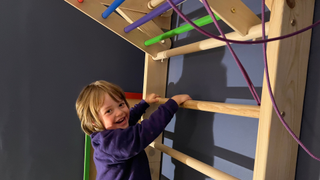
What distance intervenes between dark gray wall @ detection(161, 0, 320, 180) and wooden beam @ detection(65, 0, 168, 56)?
5.1 inches

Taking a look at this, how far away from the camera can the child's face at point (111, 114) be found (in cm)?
76

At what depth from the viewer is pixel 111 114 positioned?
77cm

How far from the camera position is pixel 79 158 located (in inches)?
46.3

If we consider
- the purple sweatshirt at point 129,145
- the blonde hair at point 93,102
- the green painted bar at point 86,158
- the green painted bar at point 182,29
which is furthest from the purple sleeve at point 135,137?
the green painted bar at point 86,158

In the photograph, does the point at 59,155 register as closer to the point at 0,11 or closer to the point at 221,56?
the point at 0,11

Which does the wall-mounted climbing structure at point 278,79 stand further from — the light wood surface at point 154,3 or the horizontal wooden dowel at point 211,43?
the light wood surface at point 154,3

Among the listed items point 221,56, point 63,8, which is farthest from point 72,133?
point 221,56

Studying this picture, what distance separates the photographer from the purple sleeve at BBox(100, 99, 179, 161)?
0.66 metres

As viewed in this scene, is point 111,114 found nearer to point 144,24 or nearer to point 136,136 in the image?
point 136,136

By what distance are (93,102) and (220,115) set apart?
45 cm

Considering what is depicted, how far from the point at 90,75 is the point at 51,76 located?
0.63 feet

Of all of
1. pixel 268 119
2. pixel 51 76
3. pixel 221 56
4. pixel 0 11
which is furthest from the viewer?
pixel 51 76

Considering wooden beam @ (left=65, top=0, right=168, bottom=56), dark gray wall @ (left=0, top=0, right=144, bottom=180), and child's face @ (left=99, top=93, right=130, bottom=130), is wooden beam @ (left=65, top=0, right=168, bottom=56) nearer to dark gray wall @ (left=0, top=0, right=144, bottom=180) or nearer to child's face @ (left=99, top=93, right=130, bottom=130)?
child's face @ (left=99, top=93, right=130, bottom=130)

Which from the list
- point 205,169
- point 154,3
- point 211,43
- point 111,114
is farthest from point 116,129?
point 154,3
